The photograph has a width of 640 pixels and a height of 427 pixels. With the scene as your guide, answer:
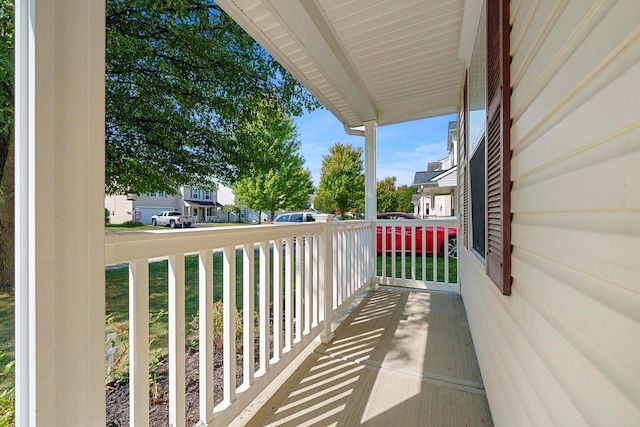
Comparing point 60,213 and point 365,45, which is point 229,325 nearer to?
point 60,213

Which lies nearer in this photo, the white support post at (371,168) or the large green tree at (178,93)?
the white support post at (371,168)

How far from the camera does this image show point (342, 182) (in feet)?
45.5

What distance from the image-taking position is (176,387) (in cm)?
112

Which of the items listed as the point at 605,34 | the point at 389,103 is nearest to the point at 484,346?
the point at 605,34

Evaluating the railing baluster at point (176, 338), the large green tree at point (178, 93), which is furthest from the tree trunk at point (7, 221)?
the large green tree at point (178, 93)

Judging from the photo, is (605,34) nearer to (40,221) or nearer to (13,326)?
(40,221)

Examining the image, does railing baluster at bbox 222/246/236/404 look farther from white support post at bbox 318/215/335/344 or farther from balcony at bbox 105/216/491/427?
white support post at bbox 318/215/335/344

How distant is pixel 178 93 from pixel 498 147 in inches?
208

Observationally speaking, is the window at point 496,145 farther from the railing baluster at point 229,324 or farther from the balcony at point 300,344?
the railing baluster at point 229,324

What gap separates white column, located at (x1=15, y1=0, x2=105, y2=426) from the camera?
67 centimetres

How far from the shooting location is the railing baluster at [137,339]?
95cm

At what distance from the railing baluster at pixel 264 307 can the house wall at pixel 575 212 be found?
1195 millimetres

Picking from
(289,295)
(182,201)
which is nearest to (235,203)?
(182,201)

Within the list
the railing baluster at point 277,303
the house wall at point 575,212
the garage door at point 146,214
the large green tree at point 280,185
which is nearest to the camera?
the house wall at point 575,212
